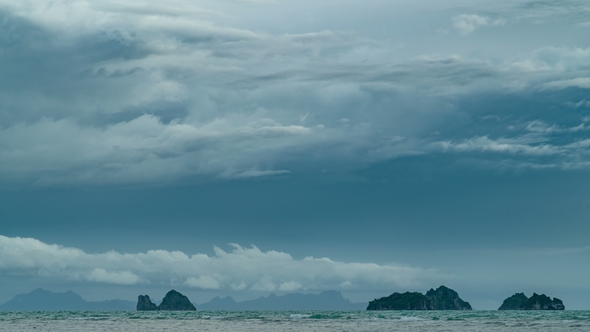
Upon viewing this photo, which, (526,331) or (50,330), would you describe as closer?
(526,331)

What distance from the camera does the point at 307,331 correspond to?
89.9m

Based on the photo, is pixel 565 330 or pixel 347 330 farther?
pixel 347 330

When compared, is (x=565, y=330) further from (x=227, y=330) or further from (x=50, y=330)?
(x=50, y=330)

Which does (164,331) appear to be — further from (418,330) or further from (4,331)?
(418,330)

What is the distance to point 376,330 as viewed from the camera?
9206 cm

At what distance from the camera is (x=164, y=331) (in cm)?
9300

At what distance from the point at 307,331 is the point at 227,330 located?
11.7m

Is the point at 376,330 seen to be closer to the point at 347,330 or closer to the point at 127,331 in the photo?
the point at 347,330

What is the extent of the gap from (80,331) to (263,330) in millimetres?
24824

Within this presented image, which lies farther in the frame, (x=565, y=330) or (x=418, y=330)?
(x=418, y=330)

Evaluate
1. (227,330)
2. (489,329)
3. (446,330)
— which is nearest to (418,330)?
(446,330)

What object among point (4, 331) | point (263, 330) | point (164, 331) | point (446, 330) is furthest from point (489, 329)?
point (4, 331)

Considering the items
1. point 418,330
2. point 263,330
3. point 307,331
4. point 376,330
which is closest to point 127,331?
point 263,330

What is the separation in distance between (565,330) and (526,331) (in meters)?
4.75
